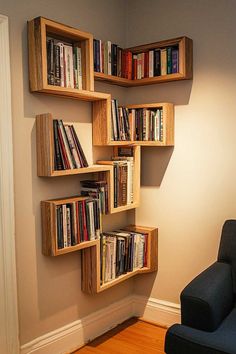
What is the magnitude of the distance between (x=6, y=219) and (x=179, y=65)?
149cm

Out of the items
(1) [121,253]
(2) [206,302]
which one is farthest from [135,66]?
(2) [206,302]

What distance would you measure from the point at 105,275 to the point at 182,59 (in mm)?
1538

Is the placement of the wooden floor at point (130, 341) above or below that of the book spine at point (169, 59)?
below

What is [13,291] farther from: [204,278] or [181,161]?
[181,161]

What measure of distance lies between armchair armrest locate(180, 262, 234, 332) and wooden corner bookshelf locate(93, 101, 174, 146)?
101cm

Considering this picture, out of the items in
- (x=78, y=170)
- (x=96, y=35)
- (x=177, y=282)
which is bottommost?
(x=177, y=282)

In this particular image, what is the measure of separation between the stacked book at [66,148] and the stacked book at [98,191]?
0.65 feet

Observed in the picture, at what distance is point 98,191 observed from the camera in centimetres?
253

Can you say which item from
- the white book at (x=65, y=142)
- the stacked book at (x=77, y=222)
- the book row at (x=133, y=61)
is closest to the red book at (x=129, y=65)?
the book row at (x=133, y=61)

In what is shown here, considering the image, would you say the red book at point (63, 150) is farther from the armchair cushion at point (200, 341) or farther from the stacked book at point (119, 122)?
the armchair cushion at point (200, 341)

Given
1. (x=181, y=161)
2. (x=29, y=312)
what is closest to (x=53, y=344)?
(x=29, y=312)

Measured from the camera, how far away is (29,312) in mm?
2277

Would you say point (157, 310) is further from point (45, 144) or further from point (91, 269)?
point (45, 144)

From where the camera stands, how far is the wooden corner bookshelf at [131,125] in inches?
101
